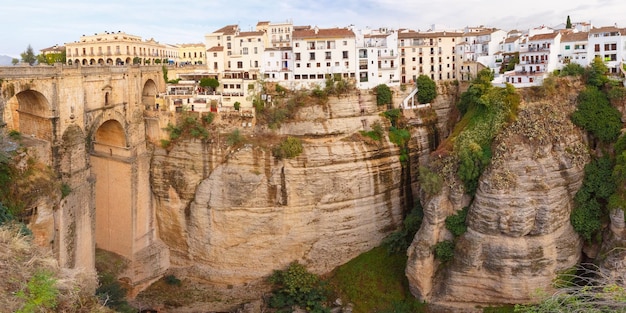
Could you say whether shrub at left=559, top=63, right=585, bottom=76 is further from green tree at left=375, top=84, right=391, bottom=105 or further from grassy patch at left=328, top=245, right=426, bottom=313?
grassy patch at left=328, top=245, right=426, bottom=313

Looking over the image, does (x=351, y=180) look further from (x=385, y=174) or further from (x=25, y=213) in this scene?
(x=25, y=213)

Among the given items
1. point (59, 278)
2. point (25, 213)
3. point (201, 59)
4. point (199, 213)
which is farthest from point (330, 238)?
point (201, 59)

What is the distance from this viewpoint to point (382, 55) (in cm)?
3453

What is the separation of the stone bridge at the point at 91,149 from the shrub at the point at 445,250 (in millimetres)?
13853

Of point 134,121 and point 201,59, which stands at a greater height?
point 201,59

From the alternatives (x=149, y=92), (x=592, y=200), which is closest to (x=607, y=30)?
(x=592, y=200)

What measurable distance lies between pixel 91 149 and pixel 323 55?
13731 mm

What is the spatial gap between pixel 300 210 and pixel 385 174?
15.7 ft

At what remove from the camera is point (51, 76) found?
22594mm

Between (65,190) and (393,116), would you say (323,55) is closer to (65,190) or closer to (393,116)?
(393,116)

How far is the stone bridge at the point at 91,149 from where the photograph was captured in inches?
877

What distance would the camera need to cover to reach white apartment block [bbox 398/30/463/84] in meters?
36.7

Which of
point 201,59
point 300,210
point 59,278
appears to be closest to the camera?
point 59,278

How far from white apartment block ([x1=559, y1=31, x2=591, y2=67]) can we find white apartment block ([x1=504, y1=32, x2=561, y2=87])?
0.29 m
